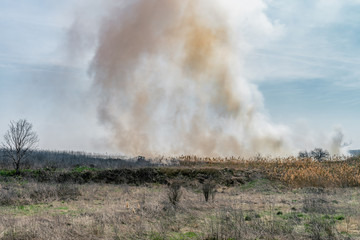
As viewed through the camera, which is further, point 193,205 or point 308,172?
point 308,172

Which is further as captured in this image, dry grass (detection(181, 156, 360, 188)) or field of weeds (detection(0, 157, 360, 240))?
dry grass (detection(181, 156, 360, 188))

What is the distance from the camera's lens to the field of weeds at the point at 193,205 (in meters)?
9.25

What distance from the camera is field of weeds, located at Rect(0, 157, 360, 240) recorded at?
925cm

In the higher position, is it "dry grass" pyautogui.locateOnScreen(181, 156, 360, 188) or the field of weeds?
"dry grass" pyautogui.locateOnScreen(181, 156, 360, 188)

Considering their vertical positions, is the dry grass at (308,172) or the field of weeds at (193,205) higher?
the dry grass at (308,172)

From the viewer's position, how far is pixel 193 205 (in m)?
14.3

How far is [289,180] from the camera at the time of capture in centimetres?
2652

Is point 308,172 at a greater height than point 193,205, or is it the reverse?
point 308,172

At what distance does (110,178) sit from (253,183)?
1378 centimetres

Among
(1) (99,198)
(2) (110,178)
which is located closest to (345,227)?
(1) (99,198)

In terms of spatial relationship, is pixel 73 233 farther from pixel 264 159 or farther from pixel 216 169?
pixel 264 159

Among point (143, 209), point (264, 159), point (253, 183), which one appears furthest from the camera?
point (264, 159)

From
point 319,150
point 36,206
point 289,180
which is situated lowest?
point 36,206

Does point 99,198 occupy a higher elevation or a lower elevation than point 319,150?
lower
